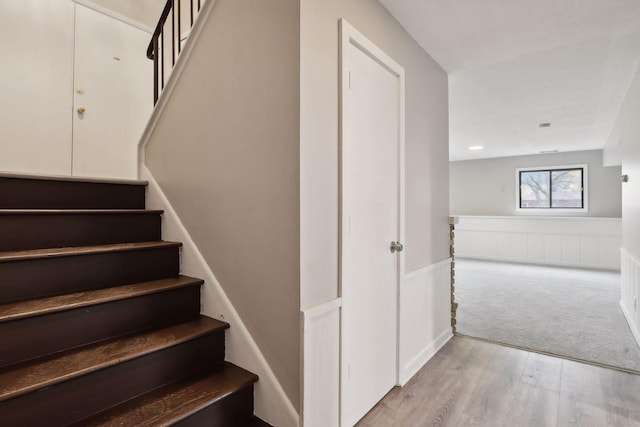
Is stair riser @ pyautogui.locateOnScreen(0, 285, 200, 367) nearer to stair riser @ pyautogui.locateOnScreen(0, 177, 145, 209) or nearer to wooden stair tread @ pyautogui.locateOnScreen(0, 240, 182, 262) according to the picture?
wooden stair tread @ pyautogui.locateOnScreen(0, 240, 182, 262)

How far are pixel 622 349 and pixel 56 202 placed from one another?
4320mm

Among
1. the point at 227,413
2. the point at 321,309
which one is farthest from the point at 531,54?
the point at 227,413

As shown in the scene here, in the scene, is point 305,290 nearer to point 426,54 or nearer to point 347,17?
point 347,17

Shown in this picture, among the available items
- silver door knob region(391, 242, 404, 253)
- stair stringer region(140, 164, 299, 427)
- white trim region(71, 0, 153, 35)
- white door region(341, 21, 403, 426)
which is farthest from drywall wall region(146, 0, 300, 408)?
white trim region(71, 0, 153, 35)

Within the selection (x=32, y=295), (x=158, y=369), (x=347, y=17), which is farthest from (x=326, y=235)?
(x=32, y=295)

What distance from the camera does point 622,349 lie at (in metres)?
2.77

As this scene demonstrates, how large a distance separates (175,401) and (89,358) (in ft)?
1.21

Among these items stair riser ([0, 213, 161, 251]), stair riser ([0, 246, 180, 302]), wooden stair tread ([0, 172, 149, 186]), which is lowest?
stair riser ([0, 246, 180, 302])

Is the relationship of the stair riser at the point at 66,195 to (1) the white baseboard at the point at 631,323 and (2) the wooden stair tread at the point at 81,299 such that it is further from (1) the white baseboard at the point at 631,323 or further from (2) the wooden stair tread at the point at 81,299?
(1) the white baseboard at the point at 631,323

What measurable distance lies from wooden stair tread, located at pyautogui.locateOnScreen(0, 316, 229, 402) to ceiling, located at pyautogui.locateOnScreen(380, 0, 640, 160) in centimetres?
217

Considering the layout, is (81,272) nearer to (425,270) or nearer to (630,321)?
(425,270)

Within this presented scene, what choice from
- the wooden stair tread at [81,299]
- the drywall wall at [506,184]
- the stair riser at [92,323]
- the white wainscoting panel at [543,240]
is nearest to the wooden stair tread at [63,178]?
the wooden stair tread at [81,299]

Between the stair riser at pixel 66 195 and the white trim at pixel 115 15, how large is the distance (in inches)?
88.8

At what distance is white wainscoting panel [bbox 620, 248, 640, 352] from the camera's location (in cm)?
291
